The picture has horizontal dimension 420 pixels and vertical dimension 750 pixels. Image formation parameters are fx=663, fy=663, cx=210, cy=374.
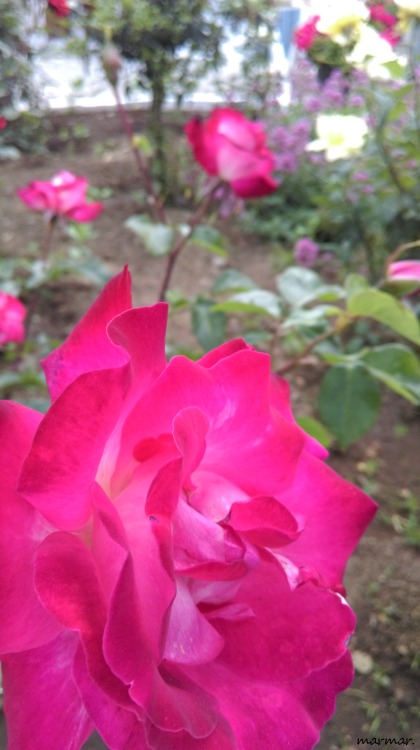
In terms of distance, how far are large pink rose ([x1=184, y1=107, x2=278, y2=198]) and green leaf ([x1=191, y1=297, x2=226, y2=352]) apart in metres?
0.19

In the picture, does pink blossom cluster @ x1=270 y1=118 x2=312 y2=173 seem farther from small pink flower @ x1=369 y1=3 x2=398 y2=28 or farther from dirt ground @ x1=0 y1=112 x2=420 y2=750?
small pink flower @ x1=369 y1=3 x2=398 y2=28

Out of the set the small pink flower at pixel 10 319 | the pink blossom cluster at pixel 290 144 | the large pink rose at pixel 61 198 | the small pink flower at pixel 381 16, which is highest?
the small pink flower at pixel 381 16

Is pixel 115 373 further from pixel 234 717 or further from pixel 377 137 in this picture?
pixel 377 137

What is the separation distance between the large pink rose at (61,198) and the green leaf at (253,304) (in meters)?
0.29

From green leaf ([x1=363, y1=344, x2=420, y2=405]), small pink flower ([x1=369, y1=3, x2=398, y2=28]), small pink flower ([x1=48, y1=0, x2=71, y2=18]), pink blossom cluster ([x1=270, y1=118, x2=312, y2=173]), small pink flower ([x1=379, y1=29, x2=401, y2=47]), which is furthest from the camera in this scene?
pink blossom cluster ([x1=270, y1=118, x2=312, y2=173])

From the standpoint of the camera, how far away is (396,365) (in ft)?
2.82

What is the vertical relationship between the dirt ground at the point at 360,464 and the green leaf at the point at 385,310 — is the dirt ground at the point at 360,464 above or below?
below

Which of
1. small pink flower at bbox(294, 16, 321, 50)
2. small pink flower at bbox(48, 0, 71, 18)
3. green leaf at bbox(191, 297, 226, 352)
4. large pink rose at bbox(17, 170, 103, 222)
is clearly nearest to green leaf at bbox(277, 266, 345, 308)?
green leaf at bbox(191, 297, 226, 352)

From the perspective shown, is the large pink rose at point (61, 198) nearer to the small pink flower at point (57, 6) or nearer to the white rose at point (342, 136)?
the small pink flower at point (57, 6)

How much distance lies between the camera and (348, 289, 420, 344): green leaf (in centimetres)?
70

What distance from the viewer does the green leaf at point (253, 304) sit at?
2.79 feet

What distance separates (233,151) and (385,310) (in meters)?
0.30

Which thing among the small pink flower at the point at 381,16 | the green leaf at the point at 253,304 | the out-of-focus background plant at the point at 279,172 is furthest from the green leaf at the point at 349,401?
the small pink flower at the point at 381,16

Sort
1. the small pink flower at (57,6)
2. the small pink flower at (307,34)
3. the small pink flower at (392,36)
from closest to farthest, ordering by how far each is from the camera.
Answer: the small pink flower at (57,6)
the small pink flower at (392,36)
the small pink flower at (307,34)
